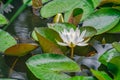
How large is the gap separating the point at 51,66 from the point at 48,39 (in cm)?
17

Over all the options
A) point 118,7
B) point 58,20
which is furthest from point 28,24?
point 118,7

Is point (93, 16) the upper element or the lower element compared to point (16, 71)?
upper

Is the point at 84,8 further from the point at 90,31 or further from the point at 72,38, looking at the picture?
the point at 72,38

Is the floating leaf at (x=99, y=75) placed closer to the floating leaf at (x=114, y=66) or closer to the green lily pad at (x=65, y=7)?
the floating leaf at (x=114, y=66)

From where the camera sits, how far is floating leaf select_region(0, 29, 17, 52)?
56.7 inches

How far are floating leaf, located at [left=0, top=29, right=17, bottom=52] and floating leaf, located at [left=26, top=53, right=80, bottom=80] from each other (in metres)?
0.21

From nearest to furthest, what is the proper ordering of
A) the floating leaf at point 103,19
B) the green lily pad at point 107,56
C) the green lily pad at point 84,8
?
the green lily pad at point 107,56 < the floating leaf at point 103,19 < the green lily pad at point 84,8

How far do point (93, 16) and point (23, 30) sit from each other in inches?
13.9

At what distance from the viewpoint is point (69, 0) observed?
178 centimetres

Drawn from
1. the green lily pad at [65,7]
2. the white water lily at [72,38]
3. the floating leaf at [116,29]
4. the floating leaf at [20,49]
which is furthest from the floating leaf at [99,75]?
the green lily pad at [65,7]

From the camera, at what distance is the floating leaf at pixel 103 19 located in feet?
5.13

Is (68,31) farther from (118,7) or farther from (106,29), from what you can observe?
(118,7)

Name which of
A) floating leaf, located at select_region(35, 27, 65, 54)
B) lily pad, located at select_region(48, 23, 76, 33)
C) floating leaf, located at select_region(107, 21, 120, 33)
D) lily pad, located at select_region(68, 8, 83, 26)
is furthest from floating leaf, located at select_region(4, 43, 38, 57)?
floating leaf, located at select_region(107, 21, 120, 33)

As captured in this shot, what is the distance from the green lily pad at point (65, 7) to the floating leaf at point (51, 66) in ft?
1.35
